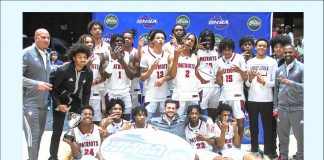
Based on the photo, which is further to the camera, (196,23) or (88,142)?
(196,23)

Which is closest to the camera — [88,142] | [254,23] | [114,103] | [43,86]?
[43,86]

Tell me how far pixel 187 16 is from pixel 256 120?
173 cm

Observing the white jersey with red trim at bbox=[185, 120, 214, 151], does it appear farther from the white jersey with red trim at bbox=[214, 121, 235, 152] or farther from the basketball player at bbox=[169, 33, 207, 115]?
the basketball player at bbox=[169, 33, 207, 115]

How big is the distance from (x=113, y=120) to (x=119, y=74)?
641 mm

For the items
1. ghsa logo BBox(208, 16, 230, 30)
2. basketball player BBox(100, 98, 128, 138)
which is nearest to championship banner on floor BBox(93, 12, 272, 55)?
ghsa logo BBox(208, 16, 230, 30)

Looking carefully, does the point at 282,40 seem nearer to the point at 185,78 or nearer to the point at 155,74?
the point at 185,78

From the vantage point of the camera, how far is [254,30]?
22.3ft

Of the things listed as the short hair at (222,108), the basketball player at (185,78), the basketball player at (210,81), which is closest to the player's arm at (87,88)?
the basketball player at (185,78)

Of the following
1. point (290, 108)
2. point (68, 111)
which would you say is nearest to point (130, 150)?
point (68, 111)

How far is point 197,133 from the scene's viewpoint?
550cm

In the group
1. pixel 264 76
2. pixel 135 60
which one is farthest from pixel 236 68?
pixel 135 60

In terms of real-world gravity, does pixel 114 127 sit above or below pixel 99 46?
below

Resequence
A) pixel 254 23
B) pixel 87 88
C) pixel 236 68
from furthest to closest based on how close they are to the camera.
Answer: pixel 254 23 < pixel 236 68 < pixel 87 88

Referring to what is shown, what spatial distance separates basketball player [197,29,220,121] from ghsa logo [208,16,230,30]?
84 cm
